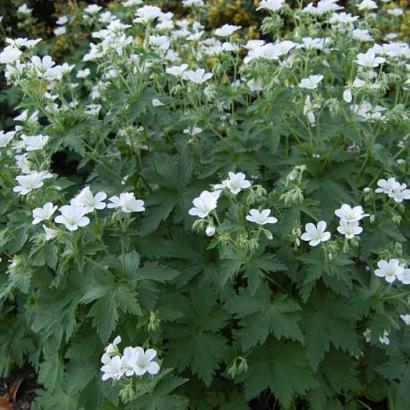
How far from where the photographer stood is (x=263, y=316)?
2.67 m

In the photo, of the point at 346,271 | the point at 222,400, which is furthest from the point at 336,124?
the point at 222,400

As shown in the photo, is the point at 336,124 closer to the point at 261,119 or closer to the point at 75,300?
the point at 261,119

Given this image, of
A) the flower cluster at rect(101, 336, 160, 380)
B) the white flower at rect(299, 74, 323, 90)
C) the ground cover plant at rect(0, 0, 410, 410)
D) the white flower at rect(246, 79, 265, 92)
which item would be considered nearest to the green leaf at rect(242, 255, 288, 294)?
the ground cover plant at rect(0, 0, 410, 410)

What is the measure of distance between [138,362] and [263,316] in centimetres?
61

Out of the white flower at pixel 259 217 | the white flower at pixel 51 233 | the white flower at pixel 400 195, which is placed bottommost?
the white flower at pixel 400 195

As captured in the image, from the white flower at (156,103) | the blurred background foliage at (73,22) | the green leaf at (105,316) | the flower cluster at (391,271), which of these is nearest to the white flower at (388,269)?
the flower cluster at (391,271)

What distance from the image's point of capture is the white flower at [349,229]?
8.23 ft

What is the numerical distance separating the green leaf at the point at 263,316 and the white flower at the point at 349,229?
355 mm

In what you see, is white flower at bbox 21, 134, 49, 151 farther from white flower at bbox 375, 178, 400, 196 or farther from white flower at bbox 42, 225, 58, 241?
white flower at bbox 375, 178, 400, 196

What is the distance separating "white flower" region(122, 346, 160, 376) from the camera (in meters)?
2.24

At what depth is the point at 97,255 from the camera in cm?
287

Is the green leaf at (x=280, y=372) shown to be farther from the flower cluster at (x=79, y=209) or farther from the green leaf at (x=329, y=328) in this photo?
the flower cluster at (x=79, y=209)

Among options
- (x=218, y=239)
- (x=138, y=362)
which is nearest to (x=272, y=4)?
(x=218, y=239)

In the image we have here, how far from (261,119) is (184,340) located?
104cm
